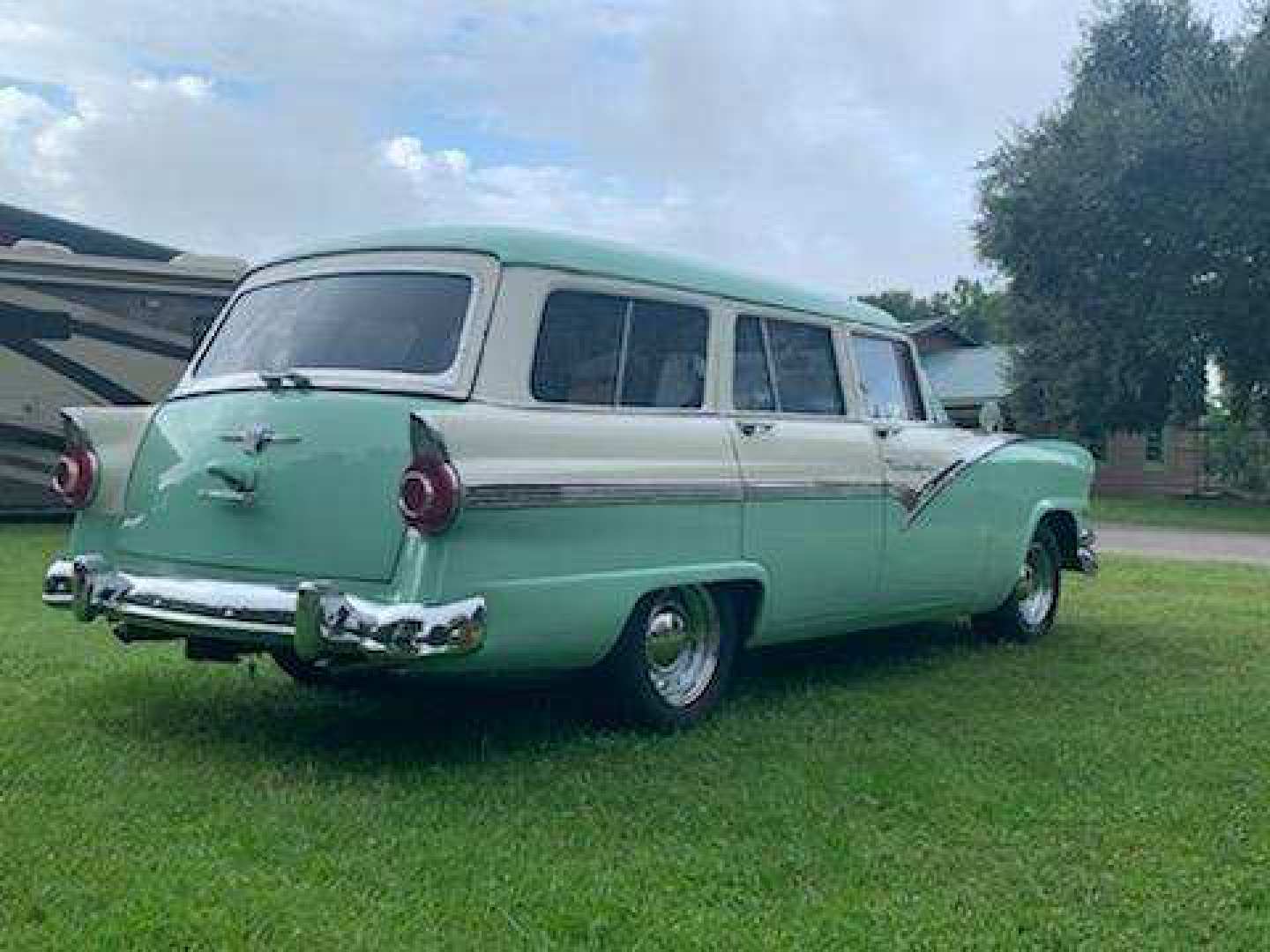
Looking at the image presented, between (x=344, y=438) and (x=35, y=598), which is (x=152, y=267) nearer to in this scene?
(x=35, y=598)

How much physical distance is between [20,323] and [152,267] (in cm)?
150

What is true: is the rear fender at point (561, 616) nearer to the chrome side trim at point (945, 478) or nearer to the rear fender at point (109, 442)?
the rear fender at point (109, 442)

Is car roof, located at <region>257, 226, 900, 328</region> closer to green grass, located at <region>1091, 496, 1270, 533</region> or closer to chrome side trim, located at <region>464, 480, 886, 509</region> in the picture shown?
chrome side trim, located at <region>464, 480, 886, 509</region>

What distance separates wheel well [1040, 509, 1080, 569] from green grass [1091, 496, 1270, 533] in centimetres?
1543

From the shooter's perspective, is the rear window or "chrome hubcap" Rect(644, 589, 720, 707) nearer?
the rear window

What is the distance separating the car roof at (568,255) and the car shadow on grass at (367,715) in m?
1.67

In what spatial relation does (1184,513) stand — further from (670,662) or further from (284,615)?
(284,615)

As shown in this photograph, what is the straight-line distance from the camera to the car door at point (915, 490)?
24.6 ft

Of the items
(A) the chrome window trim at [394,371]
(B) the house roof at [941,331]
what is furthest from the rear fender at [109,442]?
(B) the house roof at [941,331]

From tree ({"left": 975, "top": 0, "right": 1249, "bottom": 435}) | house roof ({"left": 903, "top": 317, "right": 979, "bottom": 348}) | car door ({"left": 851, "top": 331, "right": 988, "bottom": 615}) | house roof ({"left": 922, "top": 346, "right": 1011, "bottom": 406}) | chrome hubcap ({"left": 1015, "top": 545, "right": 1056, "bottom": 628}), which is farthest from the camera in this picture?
house roof ({"left": 903, "top": 317, "right": 979, "bottom": 348})

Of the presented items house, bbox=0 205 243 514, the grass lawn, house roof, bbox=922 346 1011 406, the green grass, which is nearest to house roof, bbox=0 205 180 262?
house, bbox=0 205 243 514

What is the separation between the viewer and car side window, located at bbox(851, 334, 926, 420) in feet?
25.2

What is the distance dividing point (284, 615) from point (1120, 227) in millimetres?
26139

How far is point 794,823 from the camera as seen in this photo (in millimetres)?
4914
